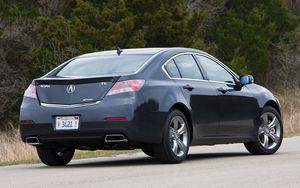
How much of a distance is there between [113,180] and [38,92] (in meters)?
2.42

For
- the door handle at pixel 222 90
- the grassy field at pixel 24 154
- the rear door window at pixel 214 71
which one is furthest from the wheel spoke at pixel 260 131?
the grassy field at pixel 24 154

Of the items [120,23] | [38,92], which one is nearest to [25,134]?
[38,92]

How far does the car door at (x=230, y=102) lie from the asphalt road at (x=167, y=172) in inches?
16.7

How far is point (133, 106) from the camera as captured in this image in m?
10.8

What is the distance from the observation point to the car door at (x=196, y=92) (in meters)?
11.6

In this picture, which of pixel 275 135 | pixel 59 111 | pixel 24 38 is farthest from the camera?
pixel 24 38

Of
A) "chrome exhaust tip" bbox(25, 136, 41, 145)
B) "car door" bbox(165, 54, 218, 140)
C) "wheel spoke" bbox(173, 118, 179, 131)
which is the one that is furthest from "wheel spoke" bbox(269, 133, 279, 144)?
"chrome exhaust tip" bbox(25, 136, 41, 145)

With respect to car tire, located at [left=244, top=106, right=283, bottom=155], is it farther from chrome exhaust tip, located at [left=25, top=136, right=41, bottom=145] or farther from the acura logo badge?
chrome exhaust tip, located at [left=25, top=136, right=41, bottom=145]

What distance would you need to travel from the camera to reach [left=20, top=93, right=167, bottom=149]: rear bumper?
1073 cm

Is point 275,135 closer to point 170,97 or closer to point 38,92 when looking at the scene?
point 170,97

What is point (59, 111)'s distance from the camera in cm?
1095

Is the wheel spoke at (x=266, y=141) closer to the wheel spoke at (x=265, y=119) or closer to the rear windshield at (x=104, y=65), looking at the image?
the wheel spoke at (x=265, y=119)

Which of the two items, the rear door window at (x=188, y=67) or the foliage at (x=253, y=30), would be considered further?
the foliage at (x=253, y=30)

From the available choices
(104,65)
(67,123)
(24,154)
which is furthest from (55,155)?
(24,154)
